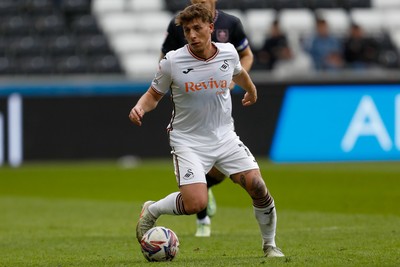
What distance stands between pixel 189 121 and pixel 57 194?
8.53 metres

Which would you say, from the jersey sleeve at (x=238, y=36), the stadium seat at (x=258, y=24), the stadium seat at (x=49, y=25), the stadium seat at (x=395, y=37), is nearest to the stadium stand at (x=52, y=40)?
the stadium seat at (x=49, y=25)

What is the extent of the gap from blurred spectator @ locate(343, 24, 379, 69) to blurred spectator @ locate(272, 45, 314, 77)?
87cm

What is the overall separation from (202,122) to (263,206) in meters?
0.84

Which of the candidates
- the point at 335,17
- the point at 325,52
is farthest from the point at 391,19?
the point at 325,52

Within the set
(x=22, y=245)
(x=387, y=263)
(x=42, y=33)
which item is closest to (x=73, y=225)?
(x=22, y=245)

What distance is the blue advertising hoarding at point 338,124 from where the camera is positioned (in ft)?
69.2

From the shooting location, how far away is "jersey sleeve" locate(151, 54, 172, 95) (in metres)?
8.44

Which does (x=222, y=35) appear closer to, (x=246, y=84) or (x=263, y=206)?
(x=246, y=84)

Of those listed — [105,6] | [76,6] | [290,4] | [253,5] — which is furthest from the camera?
[290,4]

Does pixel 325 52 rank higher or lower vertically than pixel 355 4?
higher

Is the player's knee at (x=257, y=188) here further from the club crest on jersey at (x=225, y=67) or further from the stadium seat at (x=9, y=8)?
the stadium seat at (x=9, y=8)

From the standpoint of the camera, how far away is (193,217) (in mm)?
13594

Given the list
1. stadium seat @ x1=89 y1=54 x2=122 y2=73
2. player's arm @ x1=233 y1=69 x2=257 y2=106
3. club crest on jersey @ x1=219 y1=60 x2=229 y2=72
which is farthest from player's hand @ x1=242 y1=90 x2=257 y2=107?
stadium seat @ x1=89 y1=54 x2=122 y2=73

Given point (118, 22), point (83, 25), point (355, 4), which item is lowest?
point (355, 4)
